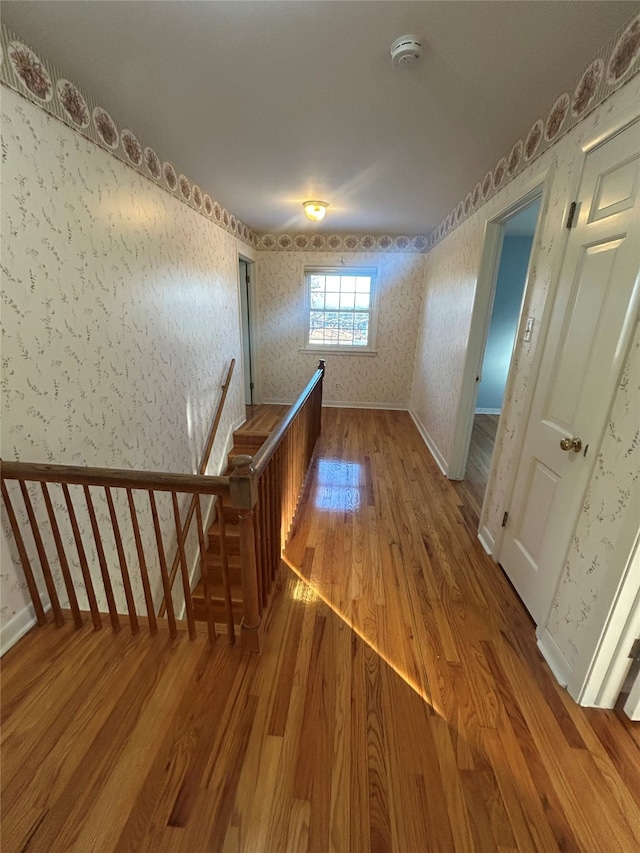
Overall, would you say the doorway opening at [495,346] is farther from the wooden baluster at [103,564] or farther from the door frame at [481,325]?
the wooden baluster at [103,564]

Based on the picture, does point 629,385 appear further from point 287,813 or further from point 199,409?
point 199,409

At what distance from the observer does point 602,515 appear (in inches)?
47.2

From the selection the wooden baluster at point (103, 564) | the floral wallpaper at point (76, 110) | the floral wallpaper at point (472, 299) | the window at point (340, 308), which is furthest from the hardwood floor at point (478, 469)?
the floral wallpaper at point (76, 110)

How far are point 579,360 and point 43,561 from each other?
234cm

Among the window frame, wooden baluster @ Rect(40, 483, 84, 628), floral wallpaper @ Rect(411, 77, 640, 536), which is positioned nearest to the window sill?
the window frame

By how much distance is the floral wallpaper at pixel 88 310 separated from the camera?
134cm

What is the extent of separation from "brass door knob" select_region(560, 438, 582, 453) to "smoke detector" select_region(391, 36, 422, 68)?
1.62 m

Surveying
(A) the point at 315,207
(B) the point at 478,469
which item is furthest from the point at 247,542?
(A) the point at 315,207

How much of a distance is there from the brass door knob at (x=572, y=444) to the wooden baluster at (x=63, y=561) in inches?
79.6

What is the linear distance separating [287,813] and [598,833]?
0.88 metres

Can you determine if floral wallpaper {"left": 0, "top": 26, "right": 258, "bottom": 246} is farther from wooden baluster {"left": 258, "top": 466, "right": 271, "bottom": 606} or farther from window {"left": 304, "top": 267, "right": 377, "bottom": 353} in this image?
window {"left": 304, "top": 267, "right": 377, "bottom": 353}

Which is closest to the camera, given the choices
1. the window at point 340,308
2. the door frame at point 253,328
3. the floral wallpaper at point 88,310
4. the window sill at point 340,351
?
the floral wallpaper at point 88,310

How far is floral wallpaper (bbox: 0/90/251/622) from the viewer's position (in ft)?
4.39

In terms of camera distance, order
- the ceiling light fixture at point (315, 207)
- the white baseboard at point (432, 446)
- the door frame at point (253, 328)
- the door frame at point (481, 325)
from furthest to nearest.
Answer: the door frame at point (253, 328)
the white baseboard at point (432, 446)
the ceiling light fixture at point (315, 207)
the door frame at point (481, 325)
